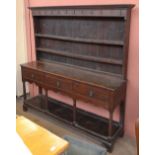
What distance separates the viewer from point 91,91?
2275 mm

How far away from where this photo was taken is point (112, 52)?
2.44m

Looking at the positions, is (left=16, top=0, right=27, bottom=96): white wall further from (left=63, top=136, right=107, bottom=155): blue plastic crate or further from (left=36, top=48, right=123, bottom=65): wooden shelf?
(left=63, top=136, right=107, bottom=155): blue plastic crate

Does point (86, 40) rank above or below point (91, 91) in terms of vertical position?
above

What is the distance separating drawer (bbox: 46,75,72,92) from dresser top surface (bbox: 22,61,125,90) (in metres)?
0.05

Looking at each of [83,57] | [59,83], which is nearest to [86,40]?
[83,57]

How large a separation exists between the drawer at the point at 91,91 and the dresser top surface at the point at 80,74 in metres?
0.05

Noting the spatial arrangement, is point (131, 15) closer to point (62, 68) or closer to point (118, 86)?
point (118, 86)

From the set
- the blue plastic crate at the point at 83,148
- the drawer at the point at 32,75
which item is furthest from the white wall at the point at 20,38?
the blue plastic crate at the point at 83,148

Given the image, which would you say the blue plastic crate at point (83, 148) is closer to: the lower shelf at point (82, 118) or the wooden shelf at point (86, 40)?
the lower shelf at point (82, 118)

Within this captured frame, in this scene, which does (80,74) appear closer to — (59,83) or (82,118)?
(59,83)

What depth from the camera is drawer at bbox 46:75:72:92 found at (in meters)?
2.51

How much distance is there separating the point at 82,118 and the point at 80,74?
64 cm
